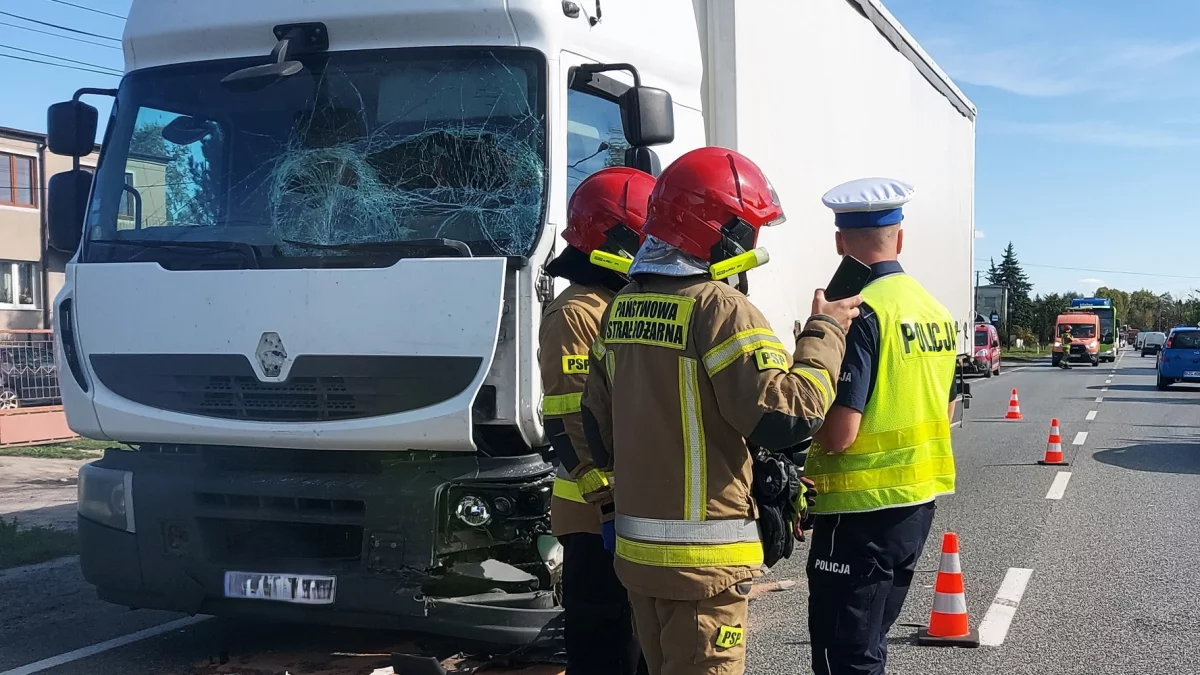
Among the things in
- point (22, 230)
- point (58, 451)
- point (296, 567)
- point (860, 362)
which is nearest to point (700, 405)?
point (860, 362)

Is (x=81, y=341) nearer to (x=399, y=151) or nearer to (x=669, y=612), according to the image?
(x=399, y=151)

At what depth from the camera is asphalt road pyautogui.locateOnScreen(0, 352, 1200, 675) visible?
496 cm

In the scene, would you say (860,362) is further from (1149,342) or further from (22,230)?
(1149,342)

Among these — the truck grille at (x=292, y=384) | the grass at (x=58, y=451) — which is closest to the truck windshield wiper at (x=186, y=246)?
the truck grille at (x=292, y=384)

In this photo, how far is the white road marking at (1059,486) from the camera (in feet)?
32.2

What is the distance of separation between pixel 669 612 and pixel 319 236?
7.97 feet

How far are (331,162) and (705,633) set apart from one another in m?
2.77

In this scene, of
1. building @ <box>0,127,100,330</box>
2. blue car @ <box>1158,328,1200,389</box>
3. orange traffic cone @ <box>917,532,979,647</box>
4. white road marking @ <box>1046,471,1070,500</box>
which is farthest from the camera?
building @ <box>0,127,100,330</box>

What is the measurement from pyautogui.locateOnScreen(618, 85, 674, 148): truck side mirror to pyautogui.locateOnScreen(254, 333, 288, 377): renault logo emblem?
1680 millimetres

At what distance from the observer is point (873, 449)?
3.06 metres

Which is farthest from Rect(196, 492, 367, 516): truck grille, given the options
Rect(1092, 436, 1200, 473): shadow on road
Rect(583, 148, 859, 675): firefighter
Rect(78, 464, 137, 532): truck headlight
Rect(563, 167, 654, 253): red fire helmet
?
Rect(1092, 436, 1200, 473): shadow on road

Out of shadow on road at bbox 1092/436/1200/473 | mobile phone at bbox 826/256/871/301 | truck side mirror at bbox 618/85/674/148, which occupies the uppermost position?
truck side mirror at bbox 618/85/674/148

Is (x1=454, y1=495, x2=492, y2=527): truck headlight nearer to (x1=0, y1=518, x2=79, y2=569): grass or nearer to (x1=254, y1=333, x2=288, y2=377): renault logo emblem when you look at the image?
(x1=254, y1=333, x2=288, y2=377): renault logo emblem

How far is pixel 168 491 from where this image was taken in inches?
176
